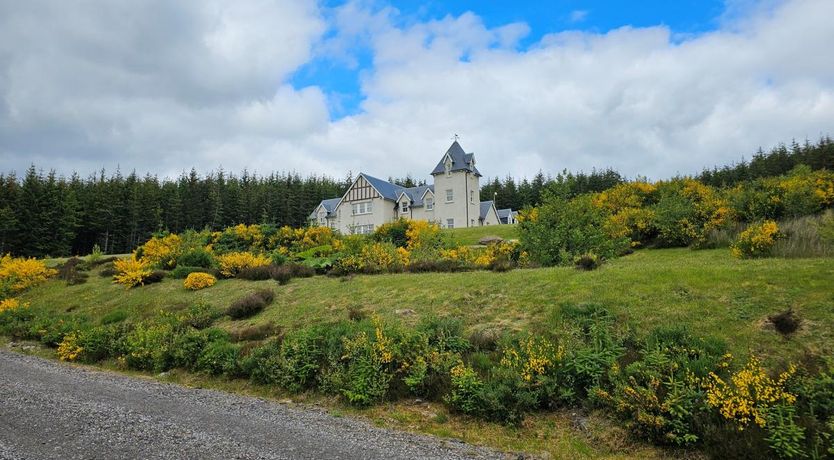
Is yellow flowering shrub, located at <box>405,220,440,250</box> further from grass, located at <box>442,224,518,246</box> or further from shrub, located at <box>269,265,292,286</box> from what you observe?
shrub, located at <box>269,265,292,286</box>

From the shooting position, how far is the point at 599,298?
8.80 metres

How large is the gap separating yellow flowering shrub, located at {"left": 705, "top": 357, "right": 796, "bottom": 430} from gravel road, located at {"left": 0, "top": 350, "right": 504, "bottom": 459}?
2590 mm

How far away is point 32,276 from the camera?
67.3 ft

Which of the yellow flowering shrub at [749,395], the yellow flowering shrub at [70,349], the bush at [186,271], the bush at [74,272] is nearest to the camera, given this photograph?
the yellow flowering shrub at [749,395]

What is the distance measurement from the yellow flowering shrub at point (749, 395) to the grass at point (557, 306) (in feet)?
2.80

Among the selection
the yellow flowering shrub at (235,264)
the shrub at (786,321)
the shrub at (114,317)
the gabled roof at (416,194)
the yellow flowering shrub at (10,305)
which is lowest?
the shrub at (114,317)

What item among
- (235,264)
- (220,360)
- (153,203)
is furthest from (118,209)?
(220,360)

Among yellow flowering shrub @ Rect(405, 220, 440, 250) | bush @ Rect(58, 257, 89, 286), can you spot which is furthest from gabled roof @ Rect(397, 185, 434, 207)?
bush @ Rect(58, 257, 89, 286)

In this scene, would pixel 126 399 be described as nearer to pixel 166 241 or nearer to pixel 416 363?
pixel 416 363

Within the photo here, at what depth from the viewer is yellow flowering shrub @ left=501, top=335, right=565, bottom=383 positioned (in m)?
6.71

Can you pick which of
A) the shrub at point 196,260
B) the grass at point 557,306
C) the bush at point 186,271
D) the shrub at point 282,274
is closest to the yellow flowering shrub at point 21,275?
the shrub at point 196,260

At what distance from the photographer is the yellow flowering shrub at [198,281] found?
1579cm

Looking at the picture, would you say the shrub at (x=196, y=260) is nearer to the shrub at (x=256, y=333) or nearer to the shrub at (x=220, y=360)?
the shrub at (x=256, y=333)

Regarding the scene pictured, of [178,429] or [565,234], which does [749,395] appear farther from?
[565,234]
